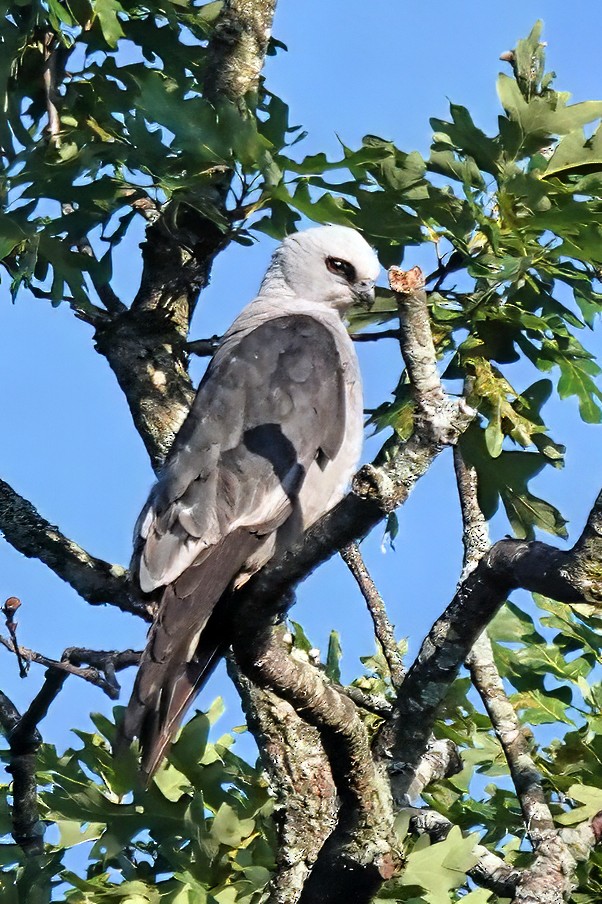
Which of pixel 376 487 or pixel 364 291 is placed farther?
pixel 364 291

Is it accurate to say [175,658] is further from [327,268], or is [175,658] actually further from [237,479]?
[327,268]

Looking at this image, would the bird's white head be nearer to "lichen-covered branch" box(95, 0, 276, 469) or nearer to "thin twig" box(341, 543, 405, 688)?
"lichen-covered branch" box(95, 0, 276, 469)

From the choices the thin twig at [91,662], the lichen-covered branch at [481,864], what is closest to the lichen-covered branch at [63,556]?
the thin twig at [91,662]

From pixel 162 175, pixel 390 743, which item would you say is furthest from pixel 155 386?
pixel 390 743

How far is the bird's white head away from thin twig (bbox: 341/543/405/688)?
137 centimetres

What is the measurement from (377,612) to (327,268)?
2.03 metres

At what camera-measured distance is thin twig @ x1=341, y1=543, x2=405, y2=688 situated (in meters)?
4.23

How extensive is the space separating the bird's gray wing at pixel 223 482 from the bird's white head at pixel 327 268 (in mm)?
412

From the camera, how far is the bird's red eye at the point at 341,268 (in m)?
5.57

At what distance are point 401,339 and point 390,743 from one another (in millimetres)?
1436

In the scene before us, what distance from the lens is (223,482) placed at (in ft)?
14.8

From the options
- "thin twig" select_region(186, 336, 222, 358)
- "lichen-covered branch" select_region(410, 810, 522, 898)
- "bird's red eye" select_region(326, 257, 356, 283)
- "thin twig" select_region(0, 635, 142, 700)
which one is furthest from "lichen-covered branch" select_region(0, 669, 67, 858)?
"bird's red eye" select_region(326, 257, 356, 283)

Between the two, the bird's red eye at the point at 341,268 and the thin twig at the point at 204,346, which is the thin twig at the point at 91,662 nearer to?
the thin twig at the point at 204,346

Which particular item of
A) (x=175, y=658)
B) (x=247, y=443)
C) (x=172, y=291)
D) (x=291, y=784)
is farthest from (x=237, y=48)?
(x=291, y=784)
